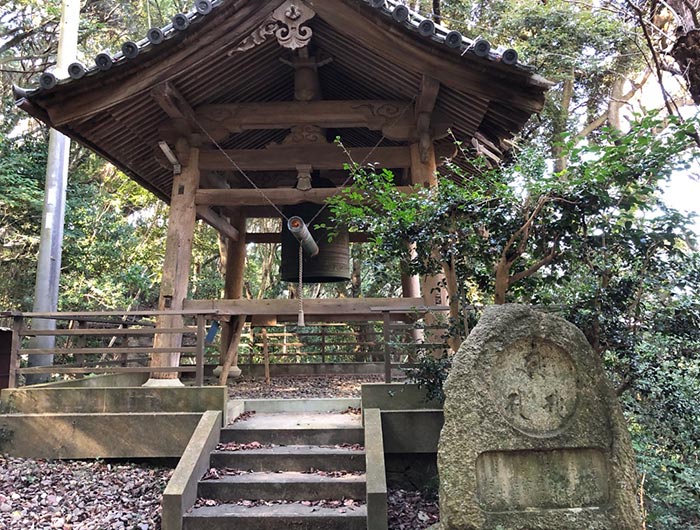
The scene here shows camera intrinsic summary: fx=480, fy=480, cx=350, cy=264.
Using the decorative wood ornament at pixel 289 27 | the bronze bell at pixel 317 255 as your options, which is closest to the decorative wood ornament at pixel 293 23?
the decorative wood ornament at pixel 289 27

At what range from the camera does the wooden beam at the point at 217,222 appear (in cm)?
689

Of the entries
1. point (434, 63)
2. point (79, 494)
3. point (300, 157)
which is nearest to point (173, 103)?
point (300, 157)

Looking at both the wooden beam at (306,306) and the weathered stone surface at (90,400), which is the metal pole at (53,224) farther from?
the wooden beam at (306,306)

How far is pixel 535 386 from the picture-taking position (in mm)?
3055

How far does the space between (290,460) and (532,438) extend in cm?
232

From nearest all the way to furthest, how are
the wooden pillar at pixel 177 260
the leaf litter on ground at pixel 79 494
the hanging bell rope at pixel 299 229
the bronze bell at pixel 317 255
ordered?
the leaf litter on ground at pixel 79 494, the hanging bell rope at pixel 299 229, the wooden pillar at pixel 177 260, the bronze bell at pixel 317 255

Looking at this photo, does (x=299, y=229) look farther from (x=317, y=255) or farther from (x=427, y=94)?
(x=427, y=94)

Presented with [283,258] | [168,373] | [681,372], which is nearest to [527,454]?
[681,372]

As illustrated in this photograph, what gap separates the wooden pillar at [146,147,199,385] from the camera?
19.4 ft

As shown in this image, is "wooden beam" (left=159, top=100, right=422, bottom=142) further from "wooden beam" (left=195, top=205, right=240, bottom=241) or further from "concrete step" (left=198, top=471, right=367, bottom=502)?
"concrete step" (left=198, top=471, right=367, bottom=502)

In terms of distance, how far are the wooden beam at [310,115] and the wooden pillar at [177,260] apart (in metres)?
0.54

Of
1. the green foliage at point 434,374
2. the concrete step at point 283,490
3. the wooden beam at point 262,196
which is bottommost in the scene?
the concrete step at point 283,490

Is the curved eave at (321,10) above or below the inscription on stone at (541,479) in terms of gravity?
above

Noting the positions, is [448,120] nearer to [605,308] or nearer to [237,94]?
[237,94]
